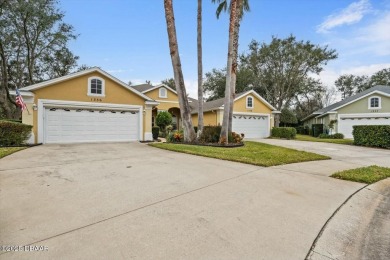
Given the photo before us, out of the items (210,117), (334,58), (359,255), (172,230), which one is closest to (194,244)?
(172,230)

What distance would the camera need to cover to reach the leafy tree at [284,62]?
27312mm

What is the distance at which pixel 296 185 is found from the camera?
4445mm

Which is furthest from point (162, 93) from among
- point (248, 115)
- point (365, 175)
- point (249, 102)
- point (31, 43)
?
point (365, 175)

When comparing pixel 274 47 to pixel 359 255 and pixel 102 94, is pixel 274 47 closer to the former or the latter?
pixel 102 94

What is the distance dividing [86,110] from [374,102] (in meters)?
24.9

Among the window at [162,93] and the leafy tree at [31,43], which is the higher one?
the leafy tree at [31,43]

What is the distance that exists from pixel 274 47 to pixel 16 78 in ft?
105

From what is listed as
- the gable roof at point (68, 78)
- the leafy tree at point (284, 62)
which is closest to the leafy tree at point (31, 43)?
the gable roof at point (68, 78)

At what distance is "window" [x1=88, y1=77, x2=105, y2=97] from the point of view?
12.8m

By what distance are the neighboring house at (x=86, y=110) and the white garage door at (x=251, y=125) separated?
8.15 metres

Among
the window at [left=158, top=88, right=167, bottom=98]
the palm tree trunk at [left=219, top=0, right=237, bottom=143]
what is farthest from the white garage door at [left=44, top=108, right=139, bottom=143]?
the window at [left=158, top=88, right=167, bottom=98]

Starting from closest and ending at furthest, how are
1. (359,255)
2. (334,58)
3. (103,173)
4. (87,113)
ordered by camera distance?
(359,255)
(103,173)
(87,113)
(334,58)

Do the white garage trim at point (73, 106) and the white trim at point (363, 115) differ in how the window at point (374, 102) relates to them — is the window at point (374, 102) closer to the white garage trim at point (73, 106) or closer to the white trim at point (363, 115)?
the white trim at point (363, 115)

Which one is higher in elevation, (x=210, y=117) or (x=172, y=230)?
(x=210, y=117)
